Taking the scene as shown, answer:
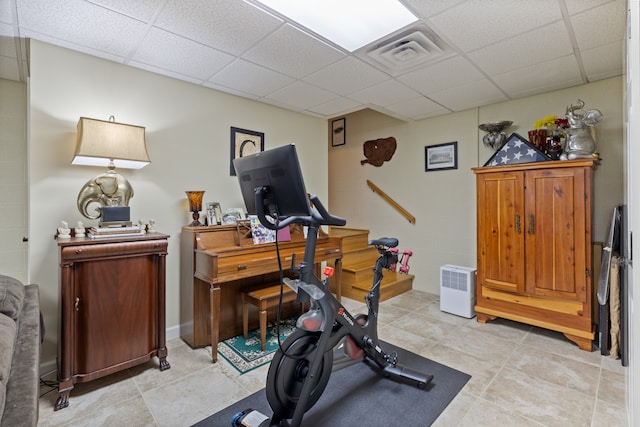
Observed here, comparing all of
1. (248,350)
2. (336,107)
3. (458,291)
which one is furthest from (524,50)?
(248,350)

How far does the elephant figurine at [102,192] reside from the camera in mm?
2287

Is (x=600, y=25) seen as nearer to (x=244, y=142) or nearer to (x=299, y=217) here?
(x=299, y=217)

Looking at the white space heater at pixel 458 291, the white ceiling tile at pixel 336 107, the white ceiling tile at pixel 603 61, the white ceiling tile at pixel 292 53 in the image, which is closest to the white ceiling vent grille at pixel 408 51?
the white ceiling tile at pixel 292 53

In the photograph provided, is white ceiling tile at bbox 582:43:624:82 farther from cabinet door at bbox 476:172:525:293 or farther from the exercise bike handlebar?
the exercise bike handlebar

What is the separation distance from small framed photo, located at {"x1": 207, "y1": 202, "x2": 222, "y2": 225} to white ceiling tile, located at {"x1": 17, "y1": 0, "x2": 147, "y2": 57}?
1395mm

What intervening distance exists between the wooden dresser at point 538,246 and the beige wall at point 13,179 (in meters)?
4.48

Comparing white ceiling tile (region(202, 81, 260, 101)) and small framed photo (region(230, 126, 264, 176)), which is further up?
white ceiling tile (region(202, 81, 260, 101))

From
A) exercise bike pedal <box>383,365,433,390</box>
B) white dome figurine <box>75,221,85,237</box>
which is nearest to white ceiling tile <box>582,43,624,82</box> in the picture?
exercise bike pedal <box>383,365,433,390</box>

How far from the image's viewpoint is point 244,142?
3.39 meters

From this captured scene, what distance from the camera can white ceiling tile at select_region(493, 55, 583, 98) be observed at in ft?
8.77

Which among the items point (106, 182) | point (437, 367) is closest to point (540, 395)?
point (437, 367)

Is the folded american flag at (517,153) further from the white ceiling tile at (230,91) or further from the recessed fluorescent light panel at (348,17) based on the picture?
the white ceiling tile at (230,91)

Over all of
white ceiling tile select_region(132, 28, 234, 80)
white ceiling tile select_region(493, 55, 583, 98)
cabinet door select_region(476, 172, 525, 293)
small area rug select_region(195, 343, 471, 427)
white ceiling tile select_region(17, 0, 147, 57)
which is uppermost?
white ceiling tile select_region(493, 55, 583, 98)

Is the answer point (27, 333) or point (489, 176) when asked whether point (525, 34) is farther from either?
point (27, 333)
